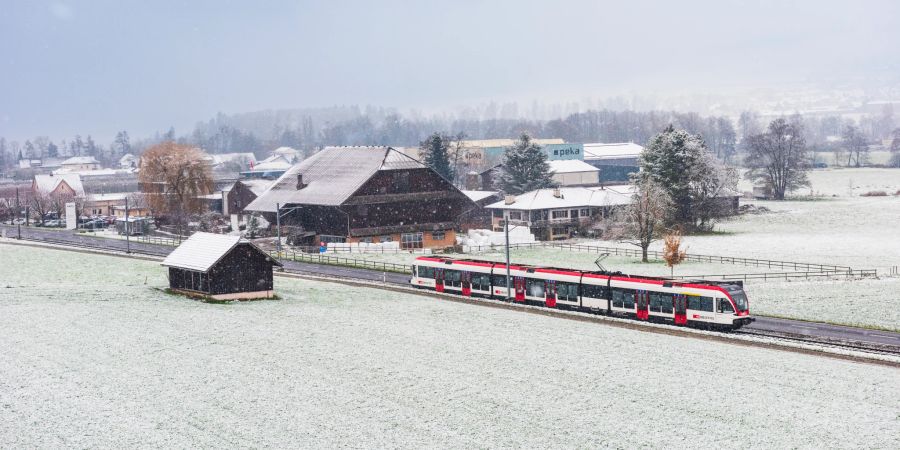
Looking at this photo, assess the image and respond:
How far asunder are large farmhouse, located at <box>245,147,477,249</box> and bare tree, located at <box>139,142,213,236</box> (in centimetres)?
1647

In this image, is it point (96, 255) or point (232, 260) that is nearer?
point (232, 260)

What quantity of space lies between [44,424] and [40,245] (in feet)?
258

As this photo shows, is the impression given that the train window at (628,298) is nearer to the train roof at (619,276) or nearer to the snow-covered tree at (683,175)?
the train roof at (619,276)

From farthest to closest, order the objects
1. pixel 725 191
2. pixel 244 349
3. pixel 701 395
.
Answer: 1. pixel 725 191
2. pixel 244 349
3. pixel 701 395

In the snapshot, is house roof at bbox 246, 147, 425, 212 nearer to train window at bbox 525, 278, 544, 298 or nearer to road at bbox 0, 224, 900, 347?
road at bbox 0, 224, 900, 347

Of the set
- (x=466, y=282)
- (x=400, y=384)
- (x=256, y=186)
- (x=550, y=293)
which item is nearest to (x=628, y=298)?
(x=550, y=293)

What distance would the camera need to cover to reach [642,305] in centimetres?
5828

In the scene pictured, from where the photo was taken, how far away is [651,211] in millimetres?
97062

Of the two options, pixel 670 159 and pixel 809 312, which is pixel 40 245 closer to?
pixel 670 159

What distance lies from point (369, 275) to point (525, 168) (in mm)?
71865

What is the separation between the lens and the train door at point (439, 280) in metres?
72.5

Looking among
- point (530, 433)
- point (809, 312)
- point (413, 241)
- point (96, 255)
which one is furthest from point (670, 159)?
point (530, 433)

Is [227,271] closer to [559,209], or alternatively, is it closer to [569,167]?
[559,209]

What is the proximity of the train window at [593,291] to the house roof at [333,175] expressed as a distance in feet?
164
